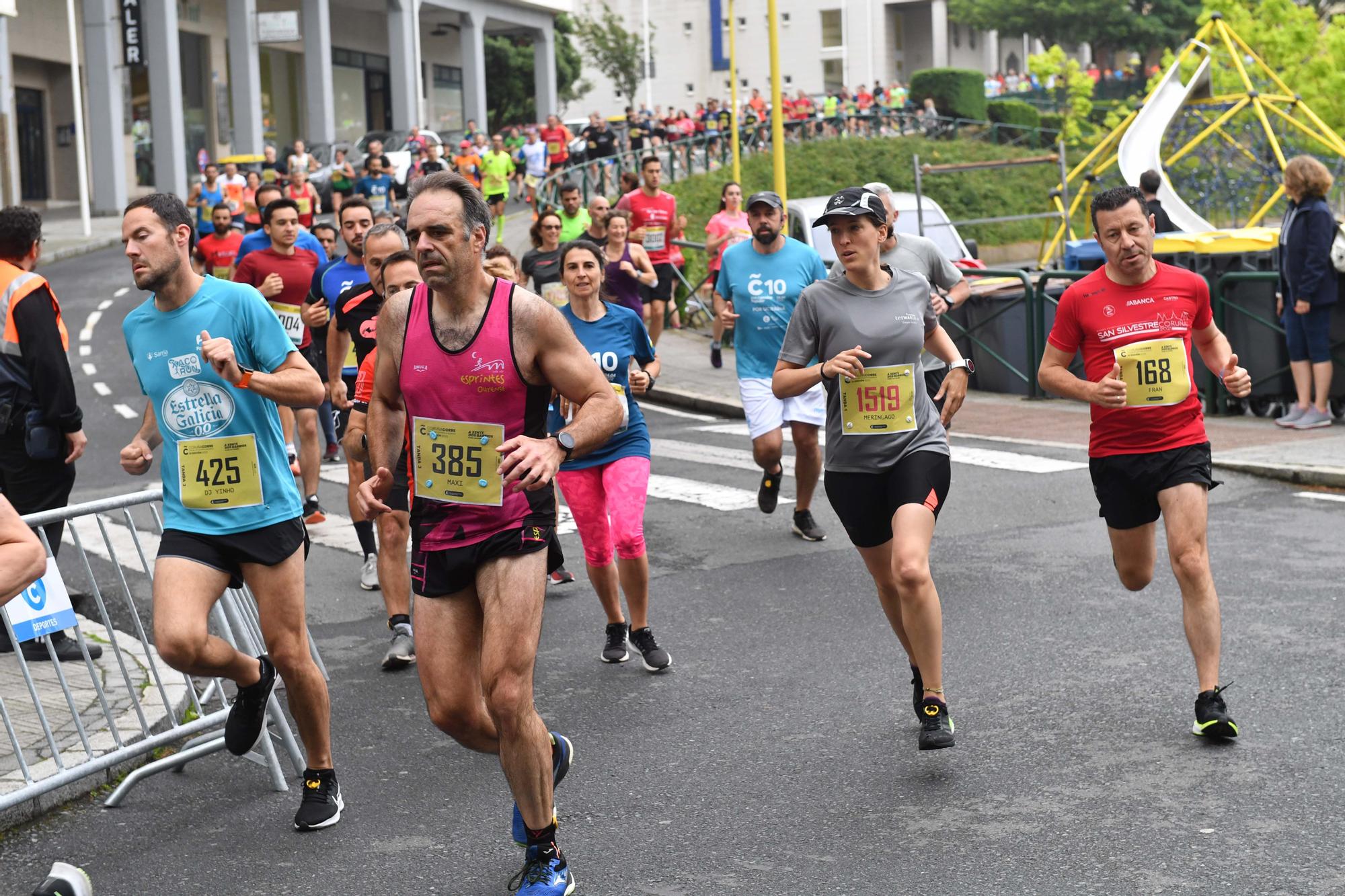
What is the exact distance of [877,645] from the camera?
7.52 meters

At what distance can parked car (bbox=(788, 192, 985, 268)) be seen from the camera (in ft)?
63.7

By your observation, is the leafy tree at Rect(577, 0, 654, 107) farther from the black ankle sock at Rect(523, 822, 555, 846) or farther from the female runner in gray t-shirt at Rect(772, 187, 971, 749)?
the black ankle sock at Rect(523, 822, 555, 846)

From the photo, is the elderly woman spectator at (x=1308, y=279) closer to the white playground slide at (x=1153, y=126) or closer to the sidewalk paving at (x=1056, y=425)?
the sidewalk paving at (x=1056, y=425)

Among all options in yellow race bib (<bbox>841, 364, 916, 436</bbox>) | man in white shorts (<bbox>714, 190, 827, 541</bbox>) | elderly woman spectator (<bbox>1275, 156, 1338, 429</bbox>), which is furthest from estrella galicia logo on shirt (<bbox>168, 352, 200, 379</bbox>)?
elderly woman spectator (<bbox>1275, 156, 1338, 429</bbox>)

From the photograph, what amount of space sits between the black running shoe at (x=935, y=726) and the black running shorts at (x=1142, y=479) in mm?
1065

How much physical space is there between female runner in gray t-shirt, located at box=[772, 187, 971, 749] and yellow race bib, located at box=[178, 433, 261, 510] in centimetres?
206

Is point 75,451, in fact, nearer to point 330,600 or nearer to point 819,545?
point 330,600

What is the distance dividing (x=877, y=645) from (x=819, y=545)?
245 cm

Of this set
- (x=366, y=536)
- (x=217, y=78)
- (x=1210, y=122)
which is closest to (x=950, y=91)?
(x=217, y=78)

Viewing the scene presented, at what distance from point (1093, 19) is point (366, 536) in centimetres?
7341

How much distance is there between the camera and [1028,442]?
13.8 m

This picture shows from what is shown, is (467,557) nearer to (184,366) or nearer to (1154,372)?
(184,366)

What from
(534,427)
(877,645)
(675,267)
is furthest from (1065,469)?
(675,267)

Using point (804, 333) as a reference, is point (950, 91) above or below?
above
